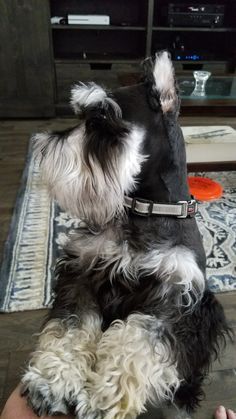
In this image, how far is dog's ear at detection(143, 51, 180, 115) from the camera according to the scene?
31.0 inches

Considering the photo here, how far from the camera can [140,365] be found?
73cm

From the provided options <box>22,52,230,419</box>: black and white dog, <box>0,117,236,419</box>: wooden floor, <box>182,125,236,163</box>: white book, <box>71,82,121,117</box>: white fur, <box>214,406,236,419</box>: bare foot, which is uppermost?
<box>71,82,121,117</box>: white fur

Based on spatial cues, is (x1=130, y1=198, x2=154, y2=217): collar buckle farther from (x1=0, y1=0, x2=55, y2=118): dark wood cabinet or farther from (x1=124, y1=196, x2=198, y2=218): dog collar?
(x1=0, y1=0, x2=55, y2=118): dark wood cabinet

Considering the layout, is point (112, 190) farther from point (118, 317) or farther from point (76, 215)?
point (118, 317)

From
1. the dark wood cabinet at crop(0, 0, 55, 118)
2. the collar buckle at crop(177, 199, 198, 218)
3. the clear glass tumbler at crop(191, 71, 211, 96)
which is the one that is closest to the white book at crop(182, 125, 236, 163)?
the clear glass tumbler at crop(191, 71, 211, 96)

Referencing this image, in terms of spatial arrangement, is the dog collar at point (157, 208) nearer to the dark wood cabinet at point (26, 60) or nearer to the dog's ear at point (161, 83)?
the dog's ear at point (161, 83)

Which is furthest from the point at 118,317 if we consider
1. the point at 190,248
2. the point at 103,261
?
the point at 190,248

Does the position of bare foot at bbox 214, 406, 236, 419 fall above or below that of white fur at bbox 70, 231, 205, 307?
below

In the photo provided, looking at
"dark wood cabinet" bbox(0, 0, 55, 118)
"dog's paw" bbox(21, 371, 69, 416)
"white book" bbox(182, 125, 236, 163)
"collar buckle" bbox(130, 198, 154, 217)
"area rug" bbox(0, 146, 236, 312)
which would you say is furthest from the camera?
"dark wood cabinet" bbox(0, 0, 55, 118)

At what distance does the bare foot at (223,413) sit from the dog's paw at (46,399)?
1.77ft

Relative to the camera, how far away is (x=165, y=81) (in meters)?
0.79

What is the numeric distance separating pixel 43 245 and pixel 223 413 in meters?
1.05

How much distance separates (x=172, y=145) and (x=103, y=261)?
1.07 ft

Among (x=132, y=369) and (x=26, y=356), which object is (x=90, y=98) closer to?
(x=132, y=369)
